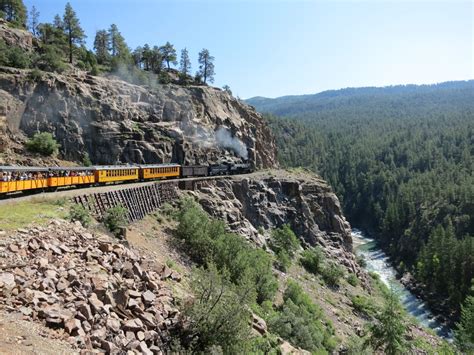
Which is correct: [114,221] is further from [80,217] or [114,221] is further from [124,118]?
[124,118]

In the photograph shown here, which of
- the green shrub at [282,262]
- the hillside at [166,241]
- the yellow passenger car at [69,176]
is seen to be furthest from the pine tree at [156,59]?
the green shrub at [282,262]

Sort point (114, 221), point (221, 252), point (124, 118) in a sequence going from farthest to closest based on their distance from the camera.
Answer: point (124, 118)
point (221, 252)
point (114, 221)

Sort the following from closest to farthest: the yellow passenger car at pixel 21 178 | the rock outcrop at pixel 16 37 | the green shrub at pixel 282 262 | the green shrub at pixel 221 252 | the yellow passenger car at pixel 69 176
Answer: the yellow passenger car at pixel 21 178
the green shrub at pixel 221 252
the yellow passenger car at pixel 69 176
the green shrub at pixel 282 262
the rock outcrop at pixel 16 37

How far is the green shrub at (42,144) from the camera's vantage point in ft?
→ 129

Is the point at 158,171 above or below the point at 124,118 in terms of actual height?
below

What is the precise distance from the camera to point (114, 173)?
35531 mm

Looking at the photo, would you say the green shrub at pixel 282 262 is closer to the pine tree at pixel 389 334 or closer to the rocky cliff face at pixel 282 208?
the rocky cliff face at pixel 282 208

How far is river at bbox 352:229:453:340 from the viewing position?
2222 inches

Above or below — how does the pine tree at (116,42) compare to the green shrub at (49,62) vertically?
above

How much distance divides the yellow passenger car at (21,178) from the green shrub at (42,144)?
13.0 m

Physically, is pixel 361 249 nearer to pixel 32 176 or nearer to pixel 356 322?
pixel 356 322

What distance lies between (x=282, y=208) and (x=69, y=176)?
3100cm

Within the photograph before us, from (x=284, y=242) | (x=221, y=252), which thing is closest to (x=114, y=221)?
(x=221, y=252)

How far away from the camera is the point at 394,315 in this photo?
27.9 meters
